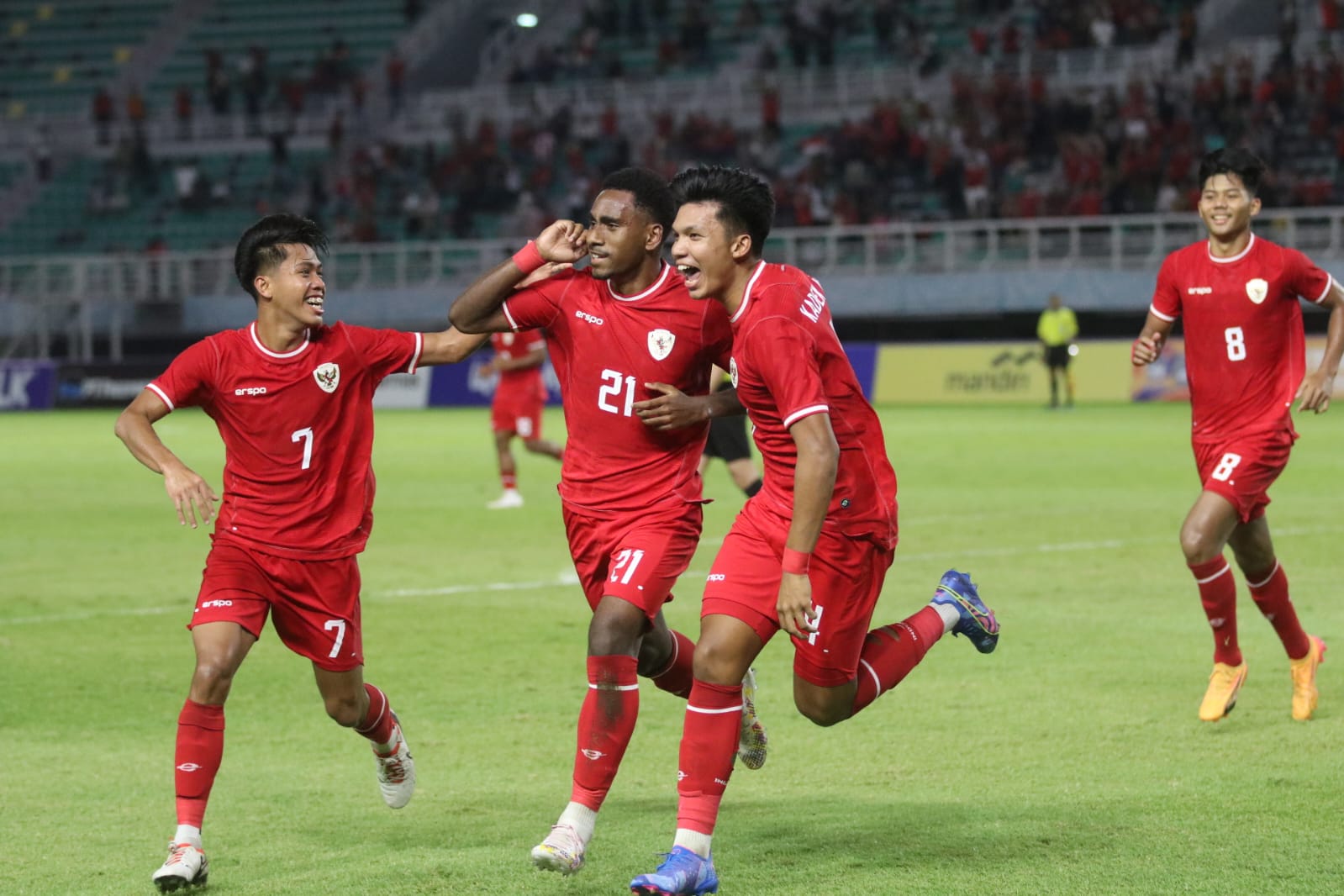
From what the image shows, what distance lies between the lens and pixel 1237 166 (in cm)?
798

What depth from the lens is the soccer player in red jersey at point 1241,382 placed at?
25.9 feet

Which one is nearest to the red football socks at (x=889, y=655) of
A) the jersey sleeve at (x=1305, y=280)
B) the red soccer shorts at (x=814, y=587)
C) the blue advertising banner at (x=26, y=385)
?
the red soccer shorts at (x=814, y=587)

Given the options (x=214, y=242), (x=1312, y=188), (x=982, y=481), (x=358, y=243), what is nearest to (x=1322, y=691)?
(x=982, y=481)

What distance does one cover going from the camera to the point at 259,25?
49.5 m

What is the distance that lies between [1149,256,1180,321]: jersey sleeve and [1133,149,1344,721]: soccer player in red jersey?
19mm

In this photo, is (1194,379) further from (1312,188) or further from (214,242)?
(214,242)

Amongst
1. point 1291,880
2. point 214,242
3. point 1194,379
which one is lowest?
point 214,242

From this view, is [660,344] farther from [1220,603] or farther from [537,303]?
[1220,603]

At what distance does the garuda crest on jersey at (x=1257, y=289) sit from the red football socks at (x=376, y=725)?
428 cm

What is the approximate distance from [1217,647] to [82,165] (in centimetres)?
4243

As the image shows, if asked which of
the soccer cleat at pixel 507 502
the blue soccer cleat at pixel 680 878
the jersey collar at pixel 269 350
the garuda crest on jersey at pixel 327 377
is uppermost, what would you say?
the jersey collar at pixel 269 350

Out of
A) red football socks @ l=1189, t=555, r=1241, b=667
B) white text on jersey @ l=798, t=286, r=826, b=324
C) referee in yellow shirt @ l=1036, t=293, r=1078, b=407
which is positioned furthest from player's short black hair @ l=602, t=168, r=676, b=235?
referee in yellow shirt @ l=1036, t=293, r=1078, b=407

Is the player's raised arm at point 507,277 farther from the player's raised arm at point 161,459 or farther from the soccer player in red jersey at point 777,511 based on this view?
the player's raised arm at point 161,459

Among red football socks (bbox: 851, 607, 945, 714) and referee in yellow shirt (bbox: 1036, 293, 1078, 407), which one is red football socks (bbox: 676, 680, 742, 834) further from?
referee in yellow shirt (bbox: 1036, 293, 1078, 407)
